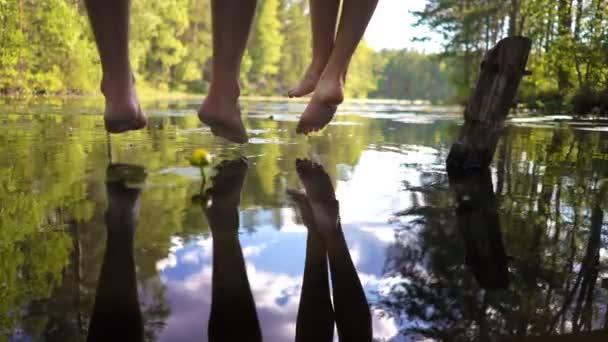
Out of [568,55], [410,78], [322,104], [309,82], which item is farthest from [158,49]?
[410,78]

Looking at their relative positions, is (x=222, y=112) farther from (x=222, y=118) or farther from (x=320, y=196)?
(x=320, y=196)

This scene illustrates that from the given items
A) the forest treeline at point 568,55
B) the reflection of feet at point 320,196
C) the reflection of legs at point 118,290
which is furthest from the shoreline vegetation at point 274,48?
the reflection of legs at point 118,290

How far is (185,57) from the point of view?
27.5m

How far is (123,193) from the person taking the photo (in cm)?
147

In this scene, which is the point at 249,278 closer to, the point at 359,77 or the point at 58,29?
the point at 58,29

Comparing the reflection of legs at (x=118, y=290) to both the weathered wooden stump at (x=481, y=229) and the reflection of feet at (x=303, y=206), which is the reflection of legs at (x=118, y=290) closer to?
the reflection of feet at (x=303, y=206)

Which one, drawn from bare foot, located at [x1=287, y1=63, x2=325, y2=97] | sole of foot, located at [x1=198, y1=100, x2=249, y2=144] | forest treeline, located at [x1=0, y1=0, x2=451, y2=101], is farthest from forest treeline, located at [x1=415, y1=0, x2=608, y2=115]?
forest treeline, located at [x1=0, y1=0, x2=451, y2=101]

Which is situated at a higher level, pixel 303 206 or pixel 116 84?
pixel 116 84

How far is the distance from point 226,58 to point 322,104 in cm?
43

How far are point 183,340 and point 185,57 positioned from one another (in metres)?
28.2

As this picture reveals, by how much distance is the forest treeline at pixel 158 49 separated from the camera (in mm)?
10547

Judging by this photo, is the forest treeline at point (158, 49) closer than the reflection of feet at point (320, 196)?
No

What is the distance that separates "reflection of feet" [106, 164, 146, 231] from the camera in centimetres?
121

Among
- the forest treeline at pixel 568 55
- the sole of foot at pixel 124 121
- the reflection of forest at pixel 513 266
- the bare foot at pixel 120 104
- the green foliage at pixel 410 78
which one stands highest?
the green foliage at pixel 410 78
